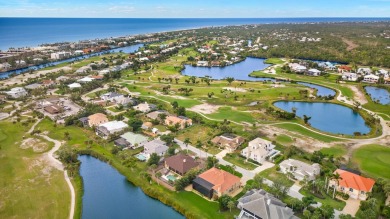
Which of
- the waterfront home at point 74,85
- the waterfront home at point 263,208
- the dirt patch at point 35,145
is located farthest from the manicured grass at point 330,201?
the waterfront home at point 74,85

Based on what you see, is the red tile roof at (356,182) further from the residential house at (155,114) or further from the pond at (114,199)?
the residential house at (155,114)

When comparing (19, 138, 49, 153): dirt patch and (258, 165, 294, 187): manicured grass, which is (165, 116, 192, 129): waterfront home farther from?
(19, 138, 49, 153): dirt patch

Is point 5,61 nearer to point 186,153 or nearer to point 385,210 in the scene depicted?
point 186,153

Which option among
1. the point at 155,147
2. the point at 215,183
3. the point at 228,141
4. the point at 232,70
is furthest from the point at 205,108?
the point at 232,70

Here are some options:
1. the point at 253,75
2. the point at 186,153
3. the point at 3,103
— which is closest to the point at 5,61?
the point at 3,103

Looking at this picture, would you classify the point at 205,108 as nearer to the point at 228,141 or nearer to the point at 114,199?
the point at 228,141
